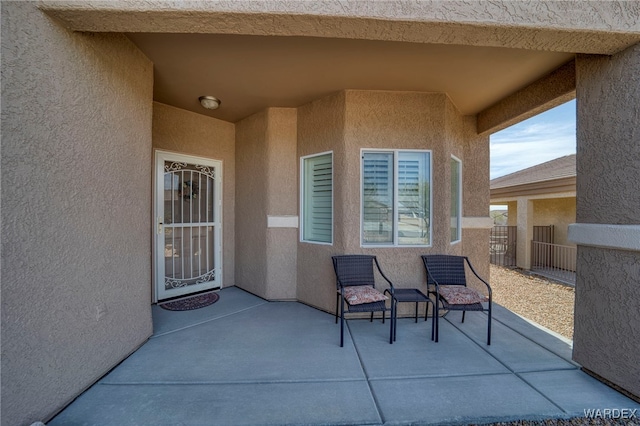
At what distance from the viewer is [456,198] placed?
13.8ft

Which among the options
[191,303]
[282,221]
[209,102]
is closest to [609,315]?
[282,221]

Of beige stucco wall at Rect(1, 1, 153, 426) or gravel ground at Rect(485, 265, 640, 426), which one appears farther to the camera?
gravel ground at Rect(485, 265, 640, 426)

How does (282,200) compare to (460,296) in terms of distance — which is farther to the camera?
(282,200)

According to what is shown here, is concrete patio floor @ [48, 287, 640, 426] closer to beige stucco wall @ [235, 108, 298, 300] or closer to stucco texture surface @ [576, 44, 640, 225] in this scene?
beige stucco wall @ [235, 108, 298, 300]

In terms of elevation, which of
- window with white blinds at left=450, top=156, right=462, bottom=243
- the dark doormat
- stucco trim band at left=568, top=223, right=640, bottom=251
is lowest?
the dark doormat

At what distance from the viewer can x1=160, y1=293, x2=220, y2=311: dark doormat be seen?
12.5ft

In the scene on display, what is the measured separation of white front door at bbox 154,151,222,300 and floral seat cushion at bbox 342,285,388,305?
279cm

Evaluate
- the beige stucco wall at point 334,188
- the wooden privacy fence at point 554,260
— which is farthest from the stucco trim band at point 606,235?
the wooden privacy fence at point 554,260

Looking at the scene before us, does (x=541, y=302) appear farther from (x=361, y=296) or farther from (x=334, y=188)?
(x=334, y=188)

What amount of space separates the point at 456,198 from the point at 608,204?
2.06m

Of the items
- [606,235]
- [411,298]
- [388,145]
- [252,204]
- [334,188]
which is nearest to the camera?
[606,235]

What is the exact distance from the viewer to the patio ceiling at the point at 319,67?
2.50 meters

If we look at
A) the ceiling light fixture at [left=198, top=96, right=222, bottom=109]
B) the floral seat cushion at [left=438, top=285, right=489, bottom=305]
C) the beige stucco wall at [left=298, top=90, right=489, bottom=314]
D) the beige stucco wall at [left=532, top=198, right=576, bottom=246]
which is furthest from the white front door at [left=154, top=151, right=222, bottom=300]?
the beige stucco wall at [left=532, top=198, right=576, bottom=246]

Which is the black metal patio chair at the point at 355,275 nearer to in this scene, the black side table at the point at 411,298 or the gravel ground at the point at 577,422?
the black side table at the point at 411,298
